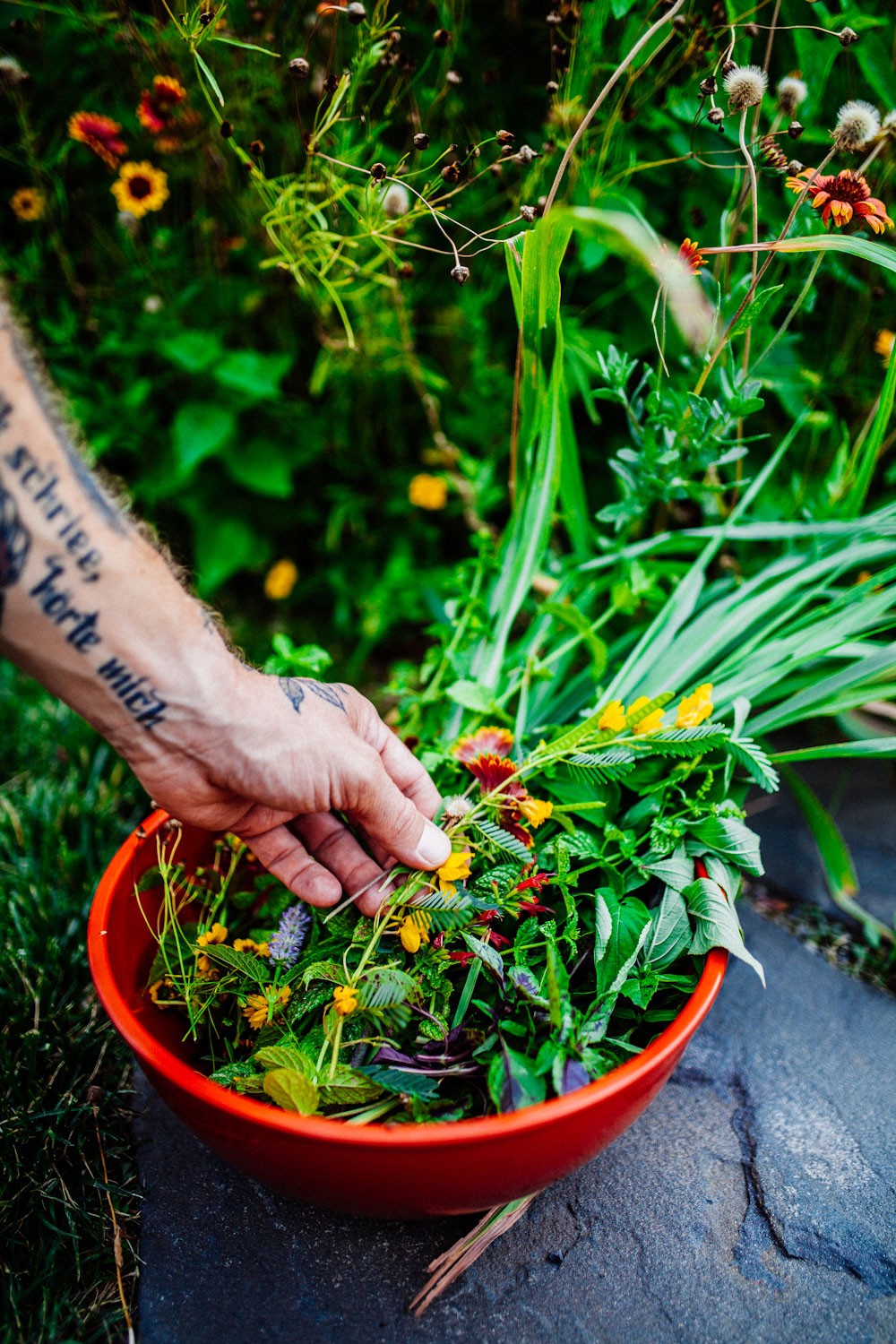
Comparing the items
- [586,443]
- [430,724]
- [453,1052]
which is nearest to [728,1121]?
[453,1052]

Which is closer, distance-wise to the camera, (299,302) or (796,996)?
(796,996)

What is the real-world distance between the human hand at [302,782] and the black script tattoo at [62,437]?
17 cm

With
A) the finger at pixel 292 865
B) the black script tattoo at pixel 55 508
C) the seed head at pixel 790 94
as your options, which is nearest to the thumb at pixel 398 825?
the finger at pixel 292 865

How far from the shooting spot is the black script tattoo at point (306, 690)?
0.77 m

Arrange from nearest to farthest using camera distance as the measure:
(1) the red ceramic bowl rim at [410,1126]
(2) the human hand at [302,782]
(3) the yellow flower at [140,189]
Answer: (1) the red ceramic bowl rim at [410,1126] < (2) the human hand at [302,782] < (3) the yellow flower at [140,189]

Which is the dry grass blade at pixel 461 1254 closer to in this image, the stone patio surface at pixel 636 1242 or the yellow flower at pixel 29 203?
the stone patio surface at pixel 636 1242

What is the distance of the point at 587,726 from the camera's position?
2.88ft

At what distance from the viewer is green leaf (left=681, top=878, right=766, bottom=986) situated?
0.74 metres

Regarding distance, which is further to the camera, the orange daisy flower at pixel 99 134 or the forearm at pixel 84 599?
the orange daisy flower at pixel 99 134

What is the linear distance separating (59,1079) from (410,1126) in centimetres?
54

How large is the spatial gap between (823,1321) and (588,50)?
1.39 metres

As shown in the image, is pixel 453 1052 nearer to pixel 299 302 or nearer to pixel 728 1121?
pixel 728 1121

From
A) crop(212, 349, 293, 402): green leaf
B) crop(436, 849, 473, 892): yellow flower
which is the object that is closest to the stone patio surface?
crop(436, 849, 473, 892): yellow flower

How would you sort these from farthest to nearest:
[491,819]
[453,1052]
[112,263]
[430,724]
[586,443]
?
[112,263] → [586,443] → [430,724] → [491,819] → [453,1052]
